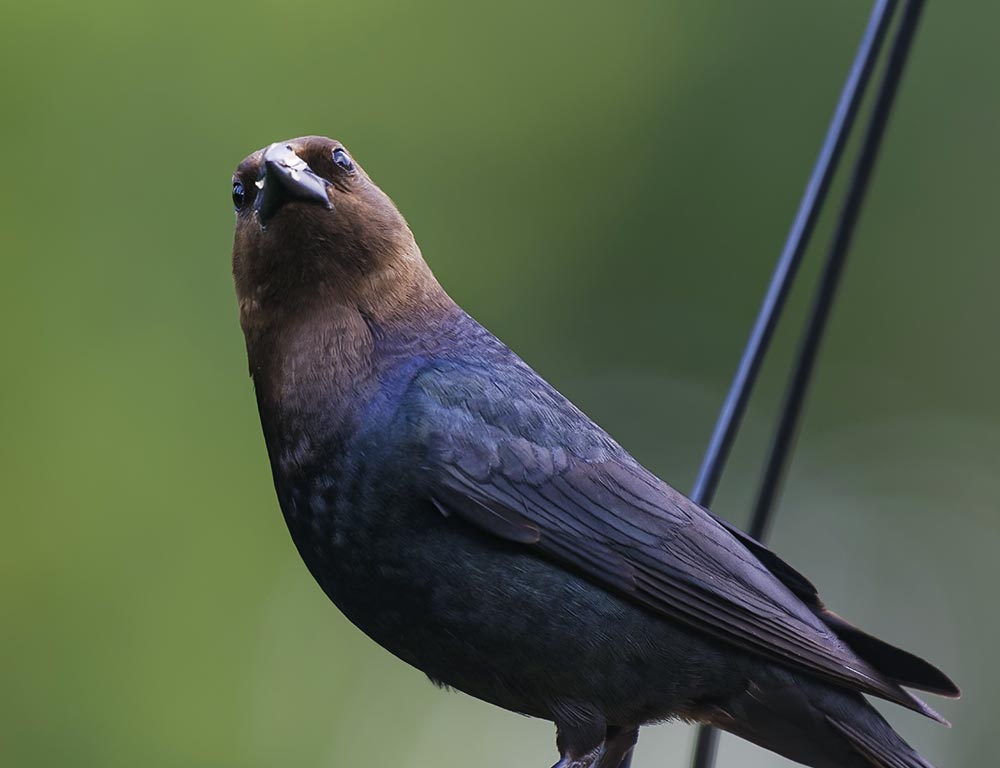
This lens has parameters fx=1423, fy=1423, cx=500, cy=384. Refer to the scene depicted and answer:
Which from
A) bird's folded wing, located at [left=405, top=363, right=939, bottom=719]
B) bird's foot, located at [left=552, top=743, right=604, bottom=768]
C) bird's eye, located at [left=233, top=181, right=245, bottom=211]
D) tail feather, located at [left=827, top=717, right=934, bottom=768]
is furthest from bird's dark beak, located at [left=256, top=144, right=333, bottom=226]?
tail feather, located at [left=827, top=717, right=934, bottom=768]

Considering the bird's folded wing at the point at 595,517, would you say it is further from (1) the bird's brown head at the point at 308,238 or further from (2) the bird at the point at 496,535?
(1) the bird's brown head at the point at 308,238

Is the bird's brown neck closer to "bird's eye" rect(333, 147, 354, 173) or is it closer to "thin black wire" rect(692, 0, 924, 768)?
"bird's eye" rect(333, 147, 354, 173)

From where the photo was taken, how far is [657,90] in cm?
636

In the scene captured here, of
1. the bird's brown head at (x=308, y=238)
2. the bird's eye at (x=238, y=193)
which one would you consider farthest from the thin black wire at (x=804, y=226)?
the bird's eye at (x=238, y=193)

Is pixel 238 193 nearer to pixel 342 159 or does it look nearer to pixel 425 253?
pixel 342 159

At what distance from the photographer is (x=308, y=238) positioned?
2816 mm

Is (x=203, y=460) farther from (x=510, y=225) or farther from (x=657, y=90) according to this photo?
(x=657, y=90)

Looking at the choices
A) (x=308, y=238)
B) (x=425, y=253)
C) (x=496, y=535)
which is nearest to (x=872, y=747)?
(x=496, y=535)

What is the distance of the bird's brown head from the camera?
2.80 m

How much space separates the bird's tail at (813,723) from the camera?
2756 mm

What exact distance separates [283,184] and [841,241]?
43.2 inches

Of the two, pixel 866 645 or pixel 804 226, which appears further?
pixel 866 645

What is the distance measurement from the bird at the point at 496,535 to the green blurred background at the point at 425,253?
2.80m

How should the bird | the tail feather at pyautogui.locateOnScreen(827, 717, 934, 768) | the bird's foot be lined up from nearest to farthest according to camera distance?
the bird, the bird's foot, the tail feather at pyautogui.locateOnScreen(827, 717, 934, 768)
